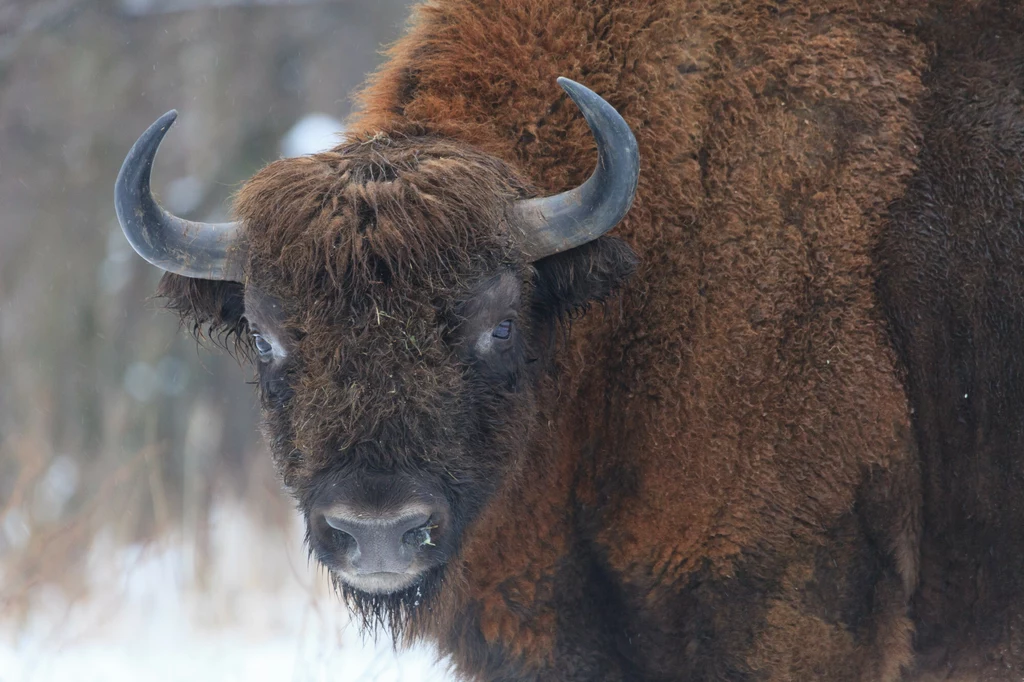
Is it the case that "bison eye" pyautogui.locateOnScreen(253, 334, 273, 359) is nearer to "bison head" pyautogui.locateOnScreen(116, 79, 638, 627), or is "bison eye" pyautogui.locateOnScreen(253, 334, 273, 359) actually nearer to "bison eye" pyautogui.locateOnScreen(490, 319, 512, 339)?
"bison head" pyautogui.locateOnScreen(116, 79, 638, 627)

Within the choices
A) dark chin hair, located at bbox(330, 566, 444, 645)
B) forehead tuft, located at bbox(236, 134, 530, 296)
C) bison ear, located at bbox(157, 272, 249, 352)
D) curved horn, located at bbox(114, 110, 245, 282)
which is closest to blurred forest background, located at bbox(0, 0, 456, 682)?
bison ear, located at bbox(157, 272, 249, 352)

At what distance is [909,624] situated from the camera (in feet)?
12.4

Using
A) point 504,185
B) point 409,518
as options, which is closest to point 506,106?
point 504,185

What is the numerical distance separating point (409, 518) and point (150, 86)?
11575 millimetres

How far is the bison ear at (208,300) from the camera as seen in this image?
12.6ft

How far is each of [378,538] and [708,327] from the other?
1532 millimetres

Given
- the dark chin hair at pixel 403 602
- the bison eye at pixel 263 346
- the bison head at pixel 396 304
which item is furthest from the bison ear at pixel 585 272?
the dark chin hair at pixel 403 602

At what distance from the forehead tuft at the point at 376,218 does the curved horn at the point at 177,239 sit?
136 millimetres

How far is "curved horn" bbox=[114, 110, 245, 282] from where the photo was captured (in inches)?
142

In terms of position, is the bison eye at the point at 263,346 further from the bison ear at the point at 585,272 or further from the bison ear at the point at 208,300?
the bison ear at the point at 585,272

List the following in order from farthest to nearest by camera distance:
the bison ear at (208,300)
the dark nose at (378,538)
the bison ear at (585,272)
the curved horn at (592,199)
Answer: the bison ear at (208,300)
the bison ear at (585,272)
the curved horn at (592,199)
the dark nose at (378,538)

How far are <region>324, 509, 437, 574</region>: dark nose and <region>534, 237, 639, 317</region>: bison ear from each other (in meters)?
1.04

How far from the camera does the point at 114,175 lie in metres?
12.7

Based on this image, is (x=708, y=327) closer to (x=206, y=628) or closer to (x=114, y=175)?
(x=206, y=628)
